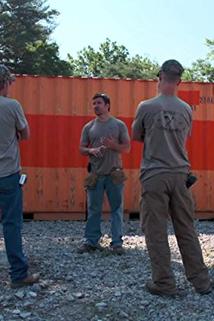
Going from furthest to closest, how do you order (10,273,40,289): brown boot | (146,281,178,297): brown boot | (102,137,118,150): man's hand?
(102,137,118,150): man's hand, (10,273,40,289): brown boot, (146,281,178,297): brown boot

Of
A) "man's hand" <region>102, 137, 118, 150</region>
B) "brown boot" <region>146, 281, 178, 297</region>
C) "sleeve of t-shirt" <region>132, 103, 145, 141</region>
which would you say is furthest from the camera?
"man's hand" <region>102, 137, 118, 150</region>

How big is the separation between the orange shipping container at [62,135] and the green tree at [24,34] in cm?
3360

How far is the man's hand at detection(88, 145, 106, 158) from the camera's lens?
7.00 m

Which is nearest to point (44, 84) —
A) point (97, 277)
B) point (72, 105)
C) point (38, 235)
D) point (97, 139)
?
point (72, 105)

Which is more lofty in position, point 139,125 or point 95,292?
point 139,125

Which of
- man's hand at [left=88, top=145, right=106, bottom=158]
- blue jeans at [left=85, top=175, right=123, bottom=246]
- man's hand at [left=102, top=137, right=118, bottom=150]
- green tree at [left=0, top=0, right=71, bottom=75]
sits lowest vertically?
blue jeans at [left=85, top=175, right=123, bottom=246]

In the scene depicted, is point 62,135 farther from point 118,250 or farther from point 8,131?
point 8,131

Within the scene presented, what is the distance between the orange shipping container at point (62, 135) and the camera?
33.9ft

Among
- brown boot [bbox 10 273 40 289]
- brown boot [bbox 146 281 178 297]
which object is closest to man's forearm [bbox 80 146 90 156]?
brown boot [bbox 10 273 40 289]

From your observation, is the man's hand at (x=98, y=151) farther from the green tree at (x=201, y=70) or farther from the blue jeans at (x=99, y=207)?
the green tree at (x=201, y=70)

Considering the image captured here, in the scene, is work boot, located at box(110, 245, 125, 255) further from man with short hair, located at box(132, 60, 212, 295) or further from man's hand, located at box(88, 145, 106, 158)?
man with short hair, located at box(132, 60, 212, 295)

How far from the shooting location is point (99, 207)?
7.16 metres

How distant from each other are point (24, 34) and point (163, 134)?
132ft

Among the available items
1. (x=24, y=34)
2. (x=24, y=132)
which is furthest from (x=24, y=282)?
(x=24, y=34)
